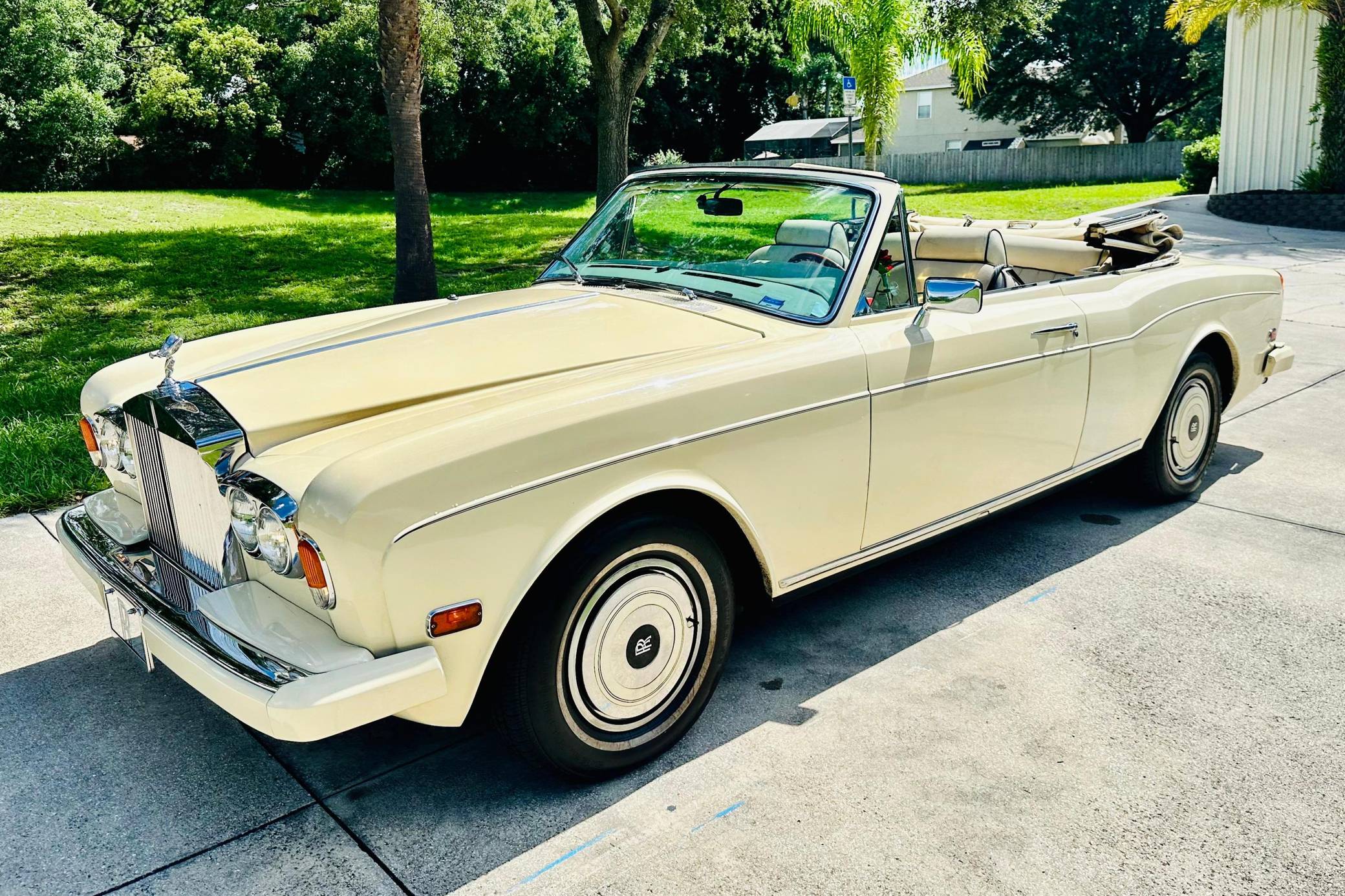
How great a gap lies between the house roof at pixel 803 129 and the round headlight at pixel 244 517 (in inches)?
1769

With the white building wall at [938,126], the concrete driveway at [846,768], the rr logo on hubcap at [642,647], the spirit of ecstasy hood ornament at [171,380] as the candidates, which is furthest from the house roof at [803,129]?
the rr logo on hubcap at [642,647]

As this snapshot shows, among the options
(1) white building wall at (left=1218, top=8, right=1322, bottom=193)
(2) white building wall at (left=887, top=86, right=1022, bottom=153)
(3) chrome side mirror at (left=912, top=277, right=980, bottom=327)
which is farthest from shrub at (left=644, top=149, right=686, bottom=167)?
(3) chrome side mirror at (left=912, top=277, right=980, bottom=327)

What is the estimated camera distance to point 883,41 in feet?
54.2

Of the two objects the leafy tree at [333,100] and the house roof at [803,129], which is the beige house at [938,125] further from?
the leafy tree at [333,100]

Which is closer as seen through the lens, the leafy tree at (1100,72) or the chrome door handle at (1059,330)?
the chrome door handle at (1059,330)

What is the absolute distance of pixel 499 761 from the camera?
309 cm

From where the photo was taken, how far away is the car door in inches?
138

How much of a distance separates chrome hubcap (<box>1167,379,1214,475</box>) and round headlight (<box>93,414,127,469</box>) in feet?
13.9

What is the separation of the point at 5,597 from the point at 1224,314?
215 inches

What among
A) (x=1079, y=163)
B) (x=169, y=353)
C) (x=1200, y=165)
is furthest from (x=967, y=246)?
(x=1079, y=163)

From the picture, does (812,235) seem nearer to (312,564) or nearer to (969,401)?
(969,401)

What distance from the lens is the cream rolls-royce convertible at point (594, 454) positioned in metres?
2.50

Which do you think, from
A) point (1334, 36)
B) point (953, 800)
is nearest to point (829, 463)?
point (953, 800)

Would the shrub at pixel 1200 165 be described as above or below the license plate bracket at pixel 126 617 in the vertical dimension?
above
